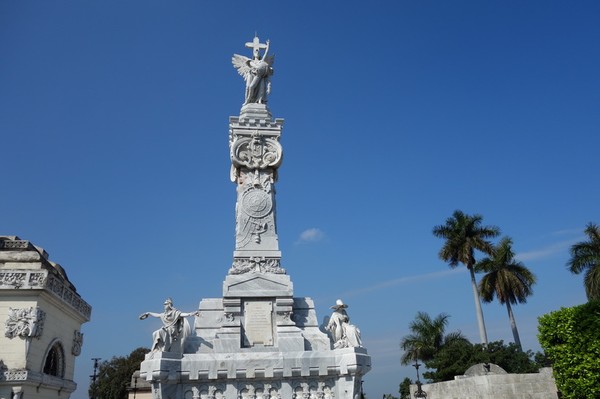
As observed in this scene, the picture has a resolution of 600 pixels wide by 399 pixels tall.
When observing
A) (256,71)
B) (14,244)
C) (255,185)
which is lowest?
(255,185)

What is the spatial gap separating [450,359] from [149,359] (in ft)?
97.4

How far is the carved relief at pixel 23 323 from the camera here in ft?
56.3

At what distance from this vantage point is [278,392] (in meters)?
11.6

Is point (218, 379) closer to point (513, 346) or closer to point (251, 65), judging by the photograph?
point (251, 65)

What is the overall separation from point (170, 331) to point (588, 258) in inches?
1323

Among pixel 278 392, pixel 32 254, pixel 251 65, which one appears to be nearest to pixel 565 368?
pixel 278 392

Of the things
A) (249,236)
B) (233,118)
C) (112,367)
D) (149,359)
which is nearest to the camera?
(149,359)

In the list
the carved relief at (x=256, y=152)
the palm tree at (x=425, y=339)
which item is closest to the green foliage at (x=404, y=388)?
the palm tree at (x=425, y=339)

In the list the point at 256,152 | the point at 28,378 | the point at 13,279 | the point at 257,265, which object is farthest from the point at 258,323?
the point at 13,279

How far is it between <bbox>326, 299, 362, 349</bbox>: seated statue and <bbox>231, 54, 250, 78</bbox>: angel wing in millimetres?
9333

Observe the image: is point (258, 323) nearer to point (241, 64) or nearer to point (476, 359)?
point (241, 64)

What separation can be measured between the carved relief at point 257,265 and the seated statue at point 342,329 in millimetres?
2115

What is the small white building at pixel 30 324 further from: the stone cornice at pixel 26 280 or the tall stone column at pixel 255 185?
the tall stone column at pixel 255 185

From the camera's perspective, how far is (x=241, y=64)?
16984 mm
